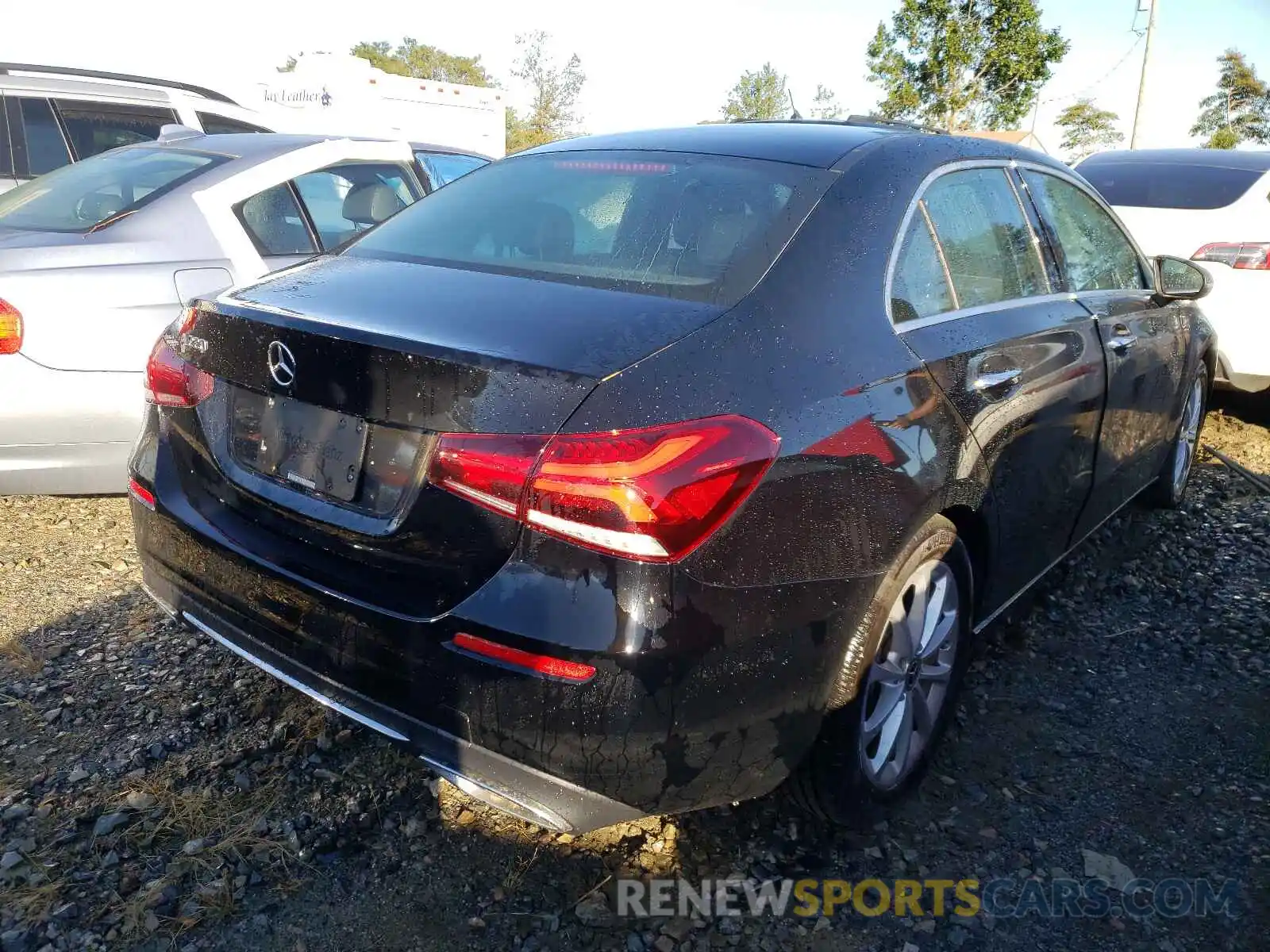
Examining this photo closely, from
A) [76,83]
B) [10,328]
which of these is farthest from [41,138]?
[10,328]

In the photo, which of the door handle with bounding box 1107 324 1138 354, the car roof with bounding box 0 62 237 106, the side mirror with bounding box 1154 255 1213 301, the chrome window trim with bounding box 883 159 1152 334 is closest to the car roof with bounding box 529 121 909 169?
the chrome window trim with bounding box 883 159 1152 334

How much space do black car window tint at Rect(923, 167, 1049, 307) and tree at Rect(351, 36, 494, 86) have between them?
4729cm

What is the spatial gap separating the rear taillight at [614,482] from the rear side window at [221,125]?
608 cm

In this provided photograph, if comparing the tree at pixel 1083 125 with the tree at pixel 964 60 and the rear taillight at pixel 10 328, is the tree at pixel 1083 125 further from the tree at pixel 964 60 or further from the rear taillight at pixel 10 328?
the rear taillight at pixel 10 328

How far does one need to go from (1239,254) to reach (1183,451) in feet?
5.47

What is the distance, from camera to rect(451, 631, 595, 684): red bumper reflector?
170cm

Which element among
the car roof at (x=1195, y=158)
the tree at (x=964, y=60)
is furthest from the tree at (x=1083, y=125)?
the car roof at (x=1195, y=158)

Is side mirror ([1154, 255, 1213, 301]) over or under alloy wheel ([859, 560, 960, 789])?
over

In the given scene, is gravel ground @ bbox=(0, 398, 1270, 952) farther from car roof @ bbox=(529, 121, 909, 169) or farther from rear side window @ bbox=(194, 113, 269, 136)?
rear side window @ bbox=(194, 113, 269, 136)

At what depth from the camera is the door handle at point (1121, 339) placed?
3.23 m

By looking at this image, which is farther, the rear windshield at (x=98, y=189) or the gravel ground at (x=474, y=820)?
the rear windshield at (x=98, y=189)

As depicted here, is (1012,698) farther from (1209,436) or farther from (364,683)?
(1209,436)

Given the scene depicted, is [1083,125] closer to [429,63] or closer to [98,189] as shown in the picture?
[429,63]

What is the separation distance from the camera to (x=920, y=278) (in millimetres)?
2408
